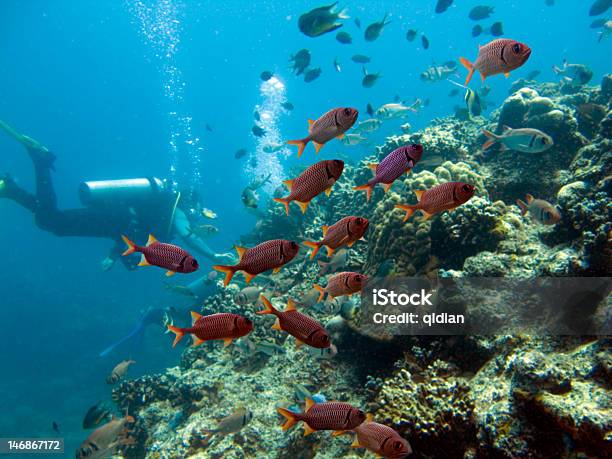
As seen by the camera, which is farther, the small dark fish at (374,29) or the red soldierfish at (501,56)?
the small dark fish at (374,29)

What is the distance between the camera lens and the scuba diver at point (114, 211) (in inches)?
529

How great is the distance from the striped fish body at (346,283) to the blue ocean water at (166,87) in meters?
42.1

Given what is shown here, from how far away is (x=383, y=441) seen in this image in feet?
9.04

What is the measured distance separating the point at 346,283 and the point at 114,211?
13.0 meters

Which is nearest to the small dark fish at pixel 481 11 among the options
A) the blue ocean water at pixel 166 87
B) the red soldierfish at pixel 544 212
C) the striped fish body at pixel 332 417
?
the red soldierfish at pixel 544 212

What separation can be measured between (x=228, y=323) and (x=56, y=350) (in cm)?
3949

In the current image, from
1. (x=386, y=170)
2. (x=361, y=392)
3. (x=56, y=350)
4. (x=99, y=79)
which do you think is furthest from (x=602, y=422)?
(x=99, y=79)

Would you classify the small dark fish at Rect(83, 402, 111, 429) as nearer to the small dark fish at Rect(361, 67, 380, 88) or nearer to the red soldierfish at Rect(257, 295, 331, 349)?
the red soldierfish at Rect(257, 295, 331, 349)

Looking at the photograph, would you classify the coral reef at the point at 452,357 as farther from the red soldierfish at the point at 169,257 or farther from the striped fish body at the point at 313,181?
the red soldierfish at the point at 169,257

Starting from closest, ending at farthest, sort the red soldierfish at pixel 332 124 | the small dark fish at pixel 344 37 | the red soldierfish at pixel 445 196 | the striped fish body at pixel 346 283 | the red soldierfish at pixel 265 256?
the red soldierfish at pixel 265 256 → the red soldierfish at pixel 445 196 → the red soldierfish at pixel 332 124 → the striped fish body at pixel 346 283 → the small dark fish at pixel 344 37

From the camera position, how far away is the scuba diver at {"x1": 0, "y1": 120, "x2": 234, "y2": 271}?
13445 millimetres

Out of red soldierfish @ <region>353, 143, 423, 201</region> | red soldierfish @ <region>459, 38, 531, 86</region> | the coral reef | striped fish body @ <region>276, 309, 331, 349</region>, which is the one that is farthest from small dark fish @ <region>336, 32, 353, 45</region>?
striped fish body @ <region>276, 309, 331, 349</region>

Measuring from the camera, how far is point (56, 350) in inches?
1277

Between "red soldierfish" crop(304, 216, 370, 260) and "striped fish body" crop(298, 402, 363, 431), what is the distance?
4.17 feet
